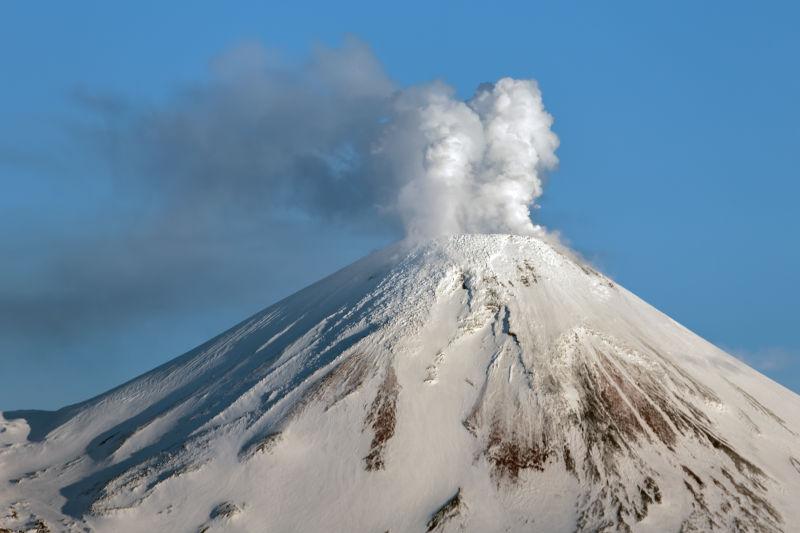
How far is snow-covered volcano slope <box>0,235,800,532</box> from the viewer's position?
340ft

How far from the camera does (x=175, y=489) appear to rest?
348 feet

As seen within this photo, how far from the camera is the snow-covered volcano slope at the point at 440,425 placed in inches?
4080

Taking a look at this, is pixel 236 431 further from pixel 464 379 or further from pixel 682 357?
pixel 682 357

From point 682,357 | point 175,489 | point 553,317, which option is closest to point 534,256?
point 553,317

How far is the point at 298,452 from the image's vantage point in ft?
358

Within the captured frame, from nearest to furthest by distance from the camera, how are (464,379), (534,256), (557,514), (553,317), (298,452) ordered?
(557,514), (298,452), (464,379), (553,317), (534,256)

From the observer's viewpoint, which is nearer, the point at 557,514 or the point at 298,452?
the point at 557,514

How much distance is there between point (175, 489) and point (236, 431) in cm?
918

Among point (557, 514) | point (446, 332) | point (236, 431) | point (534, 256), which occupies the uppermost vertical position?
point (534, 256)

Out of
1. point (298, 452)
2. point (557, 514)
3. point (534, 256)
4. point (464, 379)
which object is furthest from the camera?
point (534, 256)

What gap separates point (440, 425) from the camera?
369 feet

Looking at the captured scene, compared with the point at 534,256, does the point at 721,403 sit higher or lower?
lower

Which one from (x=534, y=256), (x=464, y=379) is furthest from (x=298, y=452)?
(x=534, y=256)

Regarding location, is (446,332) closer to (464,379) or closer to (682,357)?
(464,379)
